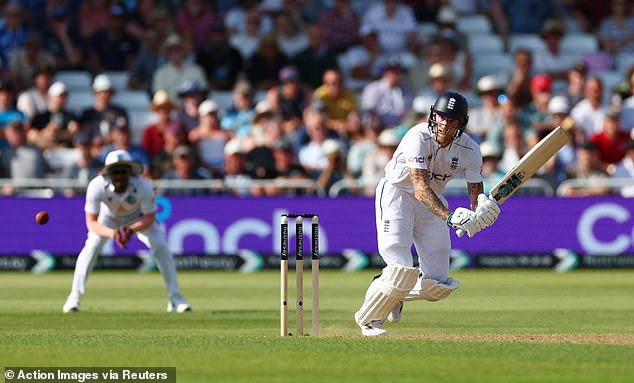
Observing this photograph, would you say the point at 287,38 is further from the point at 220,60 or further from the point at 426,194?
the point at 426,194

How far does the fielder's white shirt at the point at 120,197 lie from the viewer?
13.6m

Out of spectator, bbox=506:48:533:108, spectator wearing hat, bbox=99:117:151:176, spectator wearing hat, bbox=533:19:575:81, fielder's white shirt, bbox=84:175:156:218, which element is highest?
spectator wearing hat, bbox=533:19:575:81

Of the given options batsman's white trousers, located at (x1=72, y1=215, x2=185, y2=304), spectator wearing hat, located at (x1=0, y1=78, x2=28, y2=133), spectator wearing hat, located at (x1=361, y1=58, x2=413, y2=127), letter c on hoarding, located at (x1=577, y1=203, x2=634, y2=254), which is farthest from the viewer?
spectator wearing hat, located at (x1=361, y1=58, x2=413, y2=127)

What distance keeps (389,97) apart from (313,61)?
1.57 meters

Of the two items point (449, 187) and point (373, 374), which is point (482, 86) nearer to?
point (449, 187)

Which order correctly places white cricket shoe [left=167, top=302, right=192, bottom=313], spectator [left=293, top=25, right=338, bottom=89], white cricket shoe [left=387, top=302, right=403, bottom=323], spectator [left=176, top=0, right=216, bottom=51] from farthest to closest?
spectator [left=176, top=0, right=216, bottom=51]
spectator [left=293, top=25, right=338, bottom=89]
white cricket shoe [left=167, top=302, right=192, bottom=313]
white cricket shoe [left=387, top=302, right=403, bottom=323]

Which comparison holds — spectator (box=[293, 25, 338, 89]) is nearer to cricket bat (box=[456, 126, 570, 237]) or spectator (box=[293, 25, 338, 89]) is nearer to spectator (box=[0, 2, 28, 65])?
spectator (box=[0, 2, 28, 65])

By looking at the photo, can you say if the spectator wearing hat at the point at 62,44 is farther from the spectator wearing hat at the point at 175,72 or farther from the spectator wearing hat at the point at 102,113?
the spectator wearing hat at the point at 102,113

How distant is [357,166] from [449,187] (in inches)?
55.6

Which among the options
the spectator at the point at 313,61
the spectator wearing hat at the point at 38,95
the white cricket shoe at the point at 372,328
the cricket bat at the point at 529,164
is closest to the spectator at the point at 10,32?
the spectator wearing hat at the point at 38,95

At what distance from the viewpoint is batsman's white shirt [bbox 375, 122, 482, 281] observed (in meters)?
10.4

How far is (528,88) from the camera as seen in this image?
71.6 ft

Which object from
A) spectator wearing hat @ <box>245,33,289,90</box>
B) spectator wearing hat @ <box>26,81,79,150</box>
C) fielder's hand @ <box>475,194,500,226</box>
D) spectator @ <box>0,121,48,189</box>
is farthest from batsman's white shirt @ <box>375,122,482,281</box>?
spectator wearing hat @ <box>245,33,289,90</box>

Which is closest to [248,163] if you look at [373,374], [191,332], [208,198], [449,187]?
[208,198]
